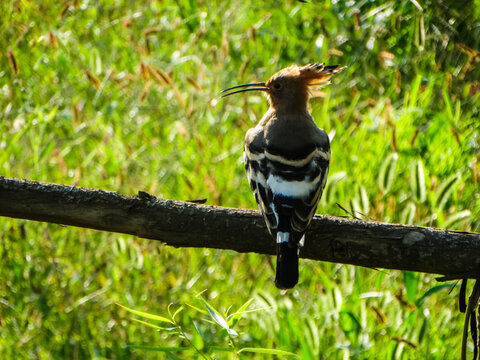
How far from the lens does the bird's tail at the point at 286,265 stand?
209cm

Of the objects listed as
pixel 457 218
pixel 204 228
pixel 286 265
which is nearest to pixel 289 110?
pixel 457 218

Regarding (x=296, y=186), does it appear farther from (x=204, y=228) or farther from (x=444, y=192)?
(x=444, y=192)

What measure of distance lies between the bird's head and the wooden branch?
1.26 meters

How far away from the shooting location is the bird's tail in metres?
2.09

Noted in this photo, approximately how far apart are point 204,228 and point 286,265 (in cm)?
33

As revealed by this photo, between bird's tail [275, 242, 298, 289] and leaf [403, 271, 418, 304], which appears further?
leaf [403, 271, 418, 304]

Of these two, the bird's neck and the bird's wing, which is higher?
the bird's neck

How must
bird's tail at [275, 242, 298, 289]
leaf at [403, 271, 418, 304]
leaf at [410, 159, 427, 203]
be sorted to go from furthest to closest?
leaf at [410, 159, 427, 203] < leaf at [403, 271, 418, 304] < bird's tail at [275, 242, 298, 289]

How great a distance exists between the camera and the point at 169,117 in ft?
13.4

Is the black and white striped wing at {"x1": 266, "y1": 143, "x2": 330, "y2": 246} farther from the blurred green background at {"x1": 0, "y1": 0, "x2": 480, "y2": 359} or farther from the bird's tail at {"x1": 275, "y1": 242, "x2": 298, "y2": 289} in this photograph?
the blurred green background at {"x1": 0, "y1": 0, "x2": 480, "y2": 359}

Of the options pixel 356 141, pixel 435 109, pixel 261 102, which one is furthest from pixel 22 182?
pixel 435 109

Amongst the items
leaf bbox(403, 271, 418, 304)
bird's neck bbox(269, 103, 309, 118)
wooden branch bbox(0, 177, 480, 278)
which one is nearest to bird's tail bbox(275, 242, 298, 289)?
wooden branch bbox(0, 177, 480, 278)

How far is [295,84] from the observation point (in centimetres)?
322

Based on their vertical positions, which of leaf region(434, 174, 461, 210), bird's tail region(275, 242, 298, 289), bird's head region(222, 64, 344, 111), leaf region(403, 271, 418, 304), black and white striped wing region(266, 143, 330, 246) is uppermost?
bird's head region(222, 64, 344, 111)
